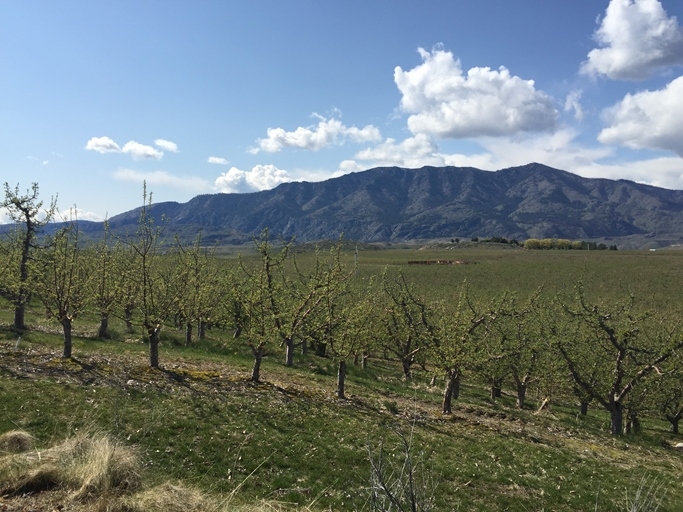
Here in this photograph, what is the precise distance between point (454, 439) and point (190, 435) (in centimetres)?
1198

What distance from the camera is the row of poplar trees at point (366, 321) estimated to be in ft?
83.5

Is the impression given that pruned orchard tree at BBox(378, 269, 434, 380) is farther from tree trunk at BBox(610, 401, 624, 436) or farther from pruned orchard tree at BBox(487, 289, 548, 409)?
tree trunk at BBox(610, 401, 624, 436)

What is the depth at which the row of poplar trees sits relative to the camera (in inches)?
1001

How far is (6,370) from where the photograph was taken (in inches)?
802

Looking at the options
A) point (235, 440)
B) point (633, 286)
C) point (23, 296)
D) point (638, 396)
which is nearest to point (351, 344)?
point (235, 440)

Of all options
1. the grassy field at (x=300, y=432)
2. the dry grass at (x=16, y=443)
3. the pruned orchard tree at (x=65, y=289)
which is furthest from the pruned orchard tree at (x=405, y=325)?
the dry grass at (x=16, y=443)

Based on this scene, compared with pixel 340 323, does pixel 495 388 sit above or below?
below

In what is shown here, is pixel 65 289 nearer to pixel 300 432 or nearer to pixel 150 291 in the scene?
pixel 150 291

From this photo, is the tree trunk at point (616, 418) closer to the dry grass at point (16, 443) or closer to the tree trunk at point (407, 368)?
the tree trunk at point (407, 368)

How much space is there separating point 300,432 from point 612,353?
21.8 m

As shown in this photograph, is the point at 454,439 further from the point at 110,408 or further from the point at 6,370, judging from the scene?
the point at 6,370

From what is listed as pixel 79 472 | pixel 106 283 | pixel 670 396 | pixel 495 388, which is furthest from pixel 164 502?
pixel 670 396

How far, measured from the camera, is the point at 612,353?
2839 cm

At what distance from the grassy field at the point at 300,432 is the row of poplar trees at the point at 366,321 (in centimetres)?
208
